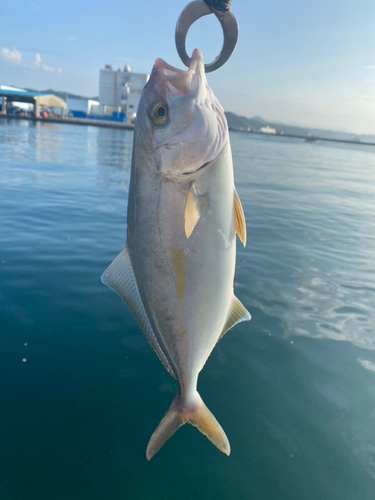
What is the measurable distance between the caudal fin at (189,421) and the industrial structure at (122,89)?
313 feet

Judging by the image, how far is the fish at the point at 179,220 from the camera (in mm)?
2145

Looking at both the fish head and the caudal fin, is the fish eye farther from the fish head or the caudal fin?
the caudal fin

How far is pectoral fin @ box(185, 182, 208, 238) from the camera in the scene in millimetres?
2119

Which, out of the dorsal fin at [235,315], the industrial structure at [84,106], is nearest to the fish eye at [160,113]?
the dorsal fin at [235,315]

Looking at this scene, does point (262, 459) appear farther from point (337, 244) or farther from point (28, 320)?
point (337, 244)

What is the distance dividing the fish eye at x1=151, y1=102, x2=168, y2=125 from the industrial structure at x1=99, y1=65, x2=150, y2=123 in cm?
9488

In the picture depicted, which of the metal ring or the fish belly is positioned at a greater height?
the metal ring

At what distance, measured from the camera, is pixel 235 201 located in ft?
7.84

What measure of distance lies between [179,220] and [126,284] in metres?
0.64

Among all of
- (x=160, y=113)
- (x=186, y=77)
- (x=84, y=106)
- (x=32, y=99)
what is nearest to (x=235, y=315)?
(x=160, y=113)

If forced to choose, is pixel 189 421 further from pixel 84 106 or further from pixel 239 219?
pixel 84 106

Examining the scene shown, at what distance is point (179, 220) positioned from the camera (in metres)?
2.14

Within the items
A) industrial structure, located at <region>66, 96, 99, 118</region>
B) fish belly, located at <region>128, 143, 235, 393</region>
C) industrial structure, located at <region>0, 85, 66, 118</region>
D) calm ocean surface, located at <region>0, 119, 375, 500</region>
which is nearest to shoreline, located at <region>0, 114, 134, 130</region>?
industrial structure, located at <region>0, 85, 66, 118</region>

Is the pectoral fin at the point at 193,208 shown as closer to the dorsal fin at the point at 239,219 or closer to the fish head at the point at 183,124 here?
the fish head at the point at 183,124
